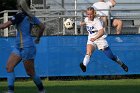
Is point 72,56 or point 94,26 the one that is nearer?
point 94,26

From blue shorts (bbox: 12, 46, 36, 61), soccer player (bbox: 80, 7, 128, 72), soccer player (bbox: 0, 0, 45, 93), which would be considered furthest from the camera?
soccer player (bbox: 80, 7, 128, 72)

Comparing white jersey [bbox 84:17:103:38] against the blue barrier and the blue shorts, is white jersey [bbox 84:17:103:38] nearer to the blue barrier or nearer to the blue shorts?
the blue barrier

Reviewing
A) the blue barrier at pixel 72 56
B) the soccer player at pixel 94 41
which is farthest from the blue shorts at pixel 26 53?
the blue barrier at pixel 72 56

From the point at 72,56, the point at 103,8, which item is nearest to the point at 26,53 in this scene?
the point at 72,56

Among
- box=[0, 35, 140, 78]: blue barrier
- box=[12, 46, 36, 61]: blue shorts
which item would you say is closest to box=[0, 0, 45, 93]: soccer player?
box=[12, 46, 36, 61]: blue shorts

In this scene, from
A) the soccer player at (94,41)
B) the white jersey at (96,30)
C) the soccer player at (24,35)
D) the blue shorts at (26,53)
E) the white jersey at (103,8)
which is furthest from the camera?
the white jersey at (103,8)

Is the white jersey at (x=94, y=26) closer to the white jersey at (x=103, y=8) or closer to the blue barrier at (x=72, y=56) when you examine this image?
the blue barrier at (x=72, y=56)

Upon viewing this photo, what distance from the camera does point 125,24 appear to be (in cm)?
2012

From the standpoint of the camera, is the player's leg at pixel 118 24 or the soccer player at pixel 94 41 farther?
the player's leg at pixel 118 24

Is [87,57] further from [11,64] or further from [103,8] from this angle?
[11,64]

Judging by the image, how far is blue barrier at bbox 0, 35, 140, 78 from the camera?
1777 centimetres

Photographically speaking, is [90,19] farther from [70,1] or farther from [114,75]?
[70,1]

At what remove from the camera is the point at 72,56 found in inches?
706

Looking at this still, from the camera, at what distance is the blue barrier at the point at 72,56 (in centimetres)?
1777
